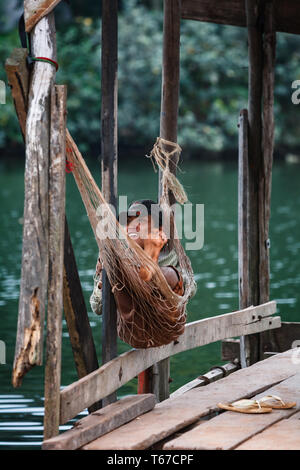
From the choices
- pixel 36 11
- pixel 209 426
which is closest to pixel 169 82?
pixel 36 11

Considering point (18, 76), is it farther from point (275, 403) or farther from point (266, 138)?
point (266, 138)

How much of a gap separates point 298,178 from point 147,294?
17.8 meters

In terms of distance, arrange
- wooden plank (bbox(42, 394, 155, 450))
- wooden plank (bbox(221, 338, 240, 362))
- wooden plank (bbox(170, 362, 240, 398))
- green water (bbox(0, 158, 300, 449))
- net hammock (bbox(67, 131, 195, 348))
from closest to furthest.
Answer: wooden plank (bbox(42, 394, 155, 450)) → net hammock (bbox(67, 131, 195, 348)) → wooden plank (bbox(170, 362, 240, 398)) → wooden plank (bbox(221, 338, 240, 362)) → green water (bbox(0, 158, 300, 449))

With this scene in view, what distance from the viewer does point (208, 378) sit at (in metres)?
4.80

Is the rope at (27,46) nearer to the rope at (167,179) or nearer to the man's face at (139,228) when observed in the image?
the man's face at (139,228)

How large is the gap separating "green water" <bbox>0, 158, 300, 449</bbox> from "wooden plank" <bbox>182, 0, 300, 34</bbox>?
1517mm

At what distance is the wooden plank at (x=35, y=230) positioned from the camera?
3.06 metres

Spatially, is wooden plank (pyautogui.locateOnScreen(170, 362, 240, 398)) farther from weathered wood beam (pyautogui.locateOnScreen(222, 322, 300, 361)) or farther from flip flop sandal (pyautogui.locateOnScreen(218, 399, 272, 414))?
flip flop sandal (pyautogui.locateOnScreen(218, 399, 272, 414))

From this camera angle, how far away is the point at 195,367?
6.85 meters

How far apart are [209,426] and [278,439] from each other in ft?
0.91

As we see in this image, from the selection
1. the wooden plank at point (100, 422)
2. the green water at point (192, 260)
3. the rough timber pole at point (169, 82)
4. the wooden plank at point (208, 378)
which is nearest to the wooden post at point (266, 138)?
the wooden plank at point (208, 378)

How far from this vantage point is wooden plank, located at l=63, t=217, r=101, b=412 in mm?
3986

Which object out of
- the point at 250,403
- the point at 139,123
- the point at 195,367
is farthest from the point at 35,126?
the point at 139,123

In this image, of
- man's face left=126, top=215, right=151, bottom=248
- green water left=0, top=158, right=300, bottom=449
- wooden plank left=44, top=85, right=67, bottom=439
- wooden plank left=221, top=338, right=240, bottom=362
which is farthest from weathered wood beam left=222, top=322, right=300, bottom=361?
wooden plank left=44, top=85, right=67, bottom=439
